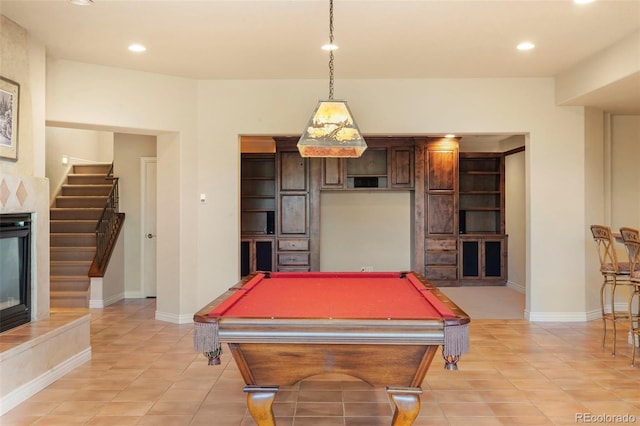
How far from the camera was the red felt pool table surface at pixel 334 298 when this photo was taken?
7.72ft

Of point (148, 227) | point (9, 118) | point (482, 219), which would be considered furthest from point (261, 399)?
point (482, 219)

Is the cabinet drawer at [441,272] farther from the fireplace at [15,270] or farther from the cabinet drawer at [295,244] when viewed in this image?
the fireplace at [15,270]

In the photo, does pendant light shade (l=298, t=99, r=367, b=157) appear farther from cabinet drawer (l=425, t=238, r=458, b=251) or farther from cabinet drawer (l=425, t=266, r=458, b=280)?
cabinet drawer (l=425, t=266, r=458, b=280)

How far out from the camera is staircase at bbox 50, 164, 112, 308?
6.40m

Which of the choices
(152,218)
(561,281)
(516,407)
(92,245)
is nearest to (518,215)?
(561,281)

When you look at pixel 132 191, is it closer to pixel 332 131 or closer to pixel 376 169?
pixel 376 169

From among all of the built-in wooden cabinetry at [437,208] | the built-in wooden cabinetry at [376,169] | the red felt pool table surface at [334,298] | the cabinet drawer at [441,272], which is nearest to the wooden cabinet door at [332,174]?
the built-in wooden cabinetry at [376,169]

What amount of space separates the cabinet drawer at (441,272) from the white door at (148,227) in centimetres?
433

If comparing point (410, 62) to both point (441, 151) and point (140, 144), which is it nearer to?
point (441, 151)

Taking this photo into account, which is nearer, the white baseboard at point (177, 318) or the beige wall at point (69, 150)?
the white baseboard at point (177, 318)

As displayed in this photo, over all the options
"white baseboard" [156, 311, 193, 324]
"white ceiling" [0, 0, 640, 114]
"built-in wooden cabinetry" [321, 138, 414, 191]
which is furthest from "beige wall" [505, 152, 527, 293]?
"white baseboard" [156, 311, 193, 324]

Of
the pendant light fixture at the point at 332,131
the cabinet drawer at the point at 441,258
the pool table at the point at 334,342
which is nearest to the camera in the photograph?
the pool table at the point at 334,342

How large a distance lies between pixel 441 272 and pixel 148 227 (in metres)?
4.70

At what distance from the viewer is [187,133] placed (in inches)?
219
